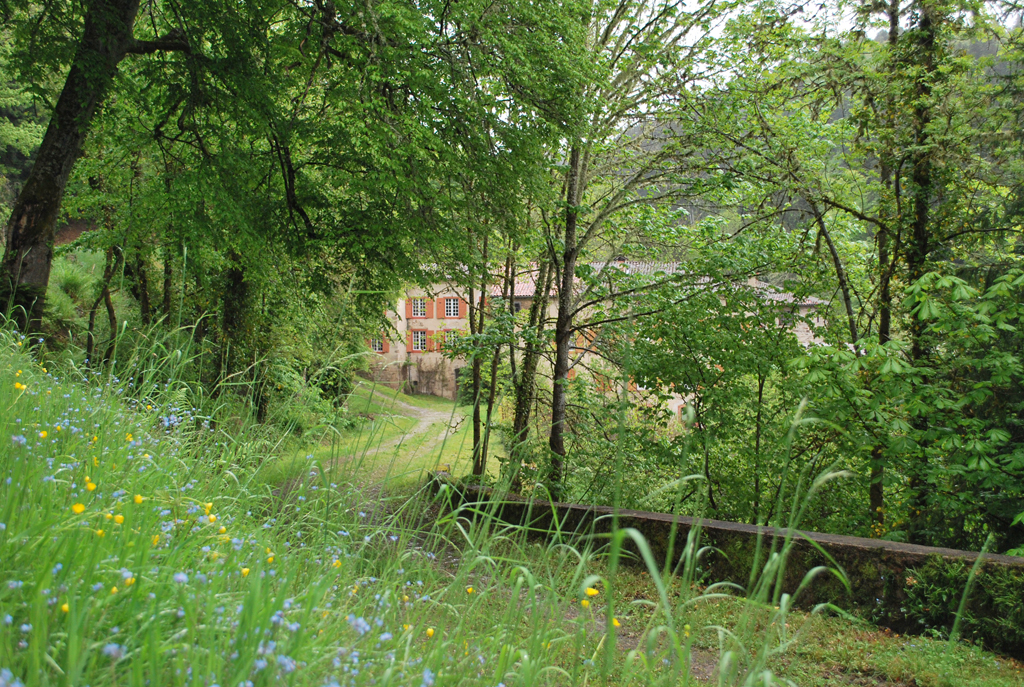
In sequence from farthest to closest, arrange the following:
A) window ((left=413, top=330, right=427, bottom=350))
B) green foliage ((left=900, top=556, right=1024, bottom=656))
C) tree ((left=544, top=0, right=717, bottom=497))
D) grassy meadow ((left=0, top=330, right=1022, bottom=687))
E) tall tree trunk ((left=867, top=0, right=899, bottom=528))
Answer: window ((left=413, top=330, right=427, bottom=350)) < tree ((left=544, top=0, right=717, bottom=497)) < tall tree trunk ((left=867, top=0, right=899, bottom=528)) < green foliage ((left=900, top=556, right=1024, bottom=656)) < grassy meadow ((left=0, top=330, right=1022, bottom=687))

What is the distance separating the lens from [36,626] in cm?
109

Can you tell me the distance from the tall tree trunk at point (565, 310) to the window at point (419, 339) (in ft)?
94.6

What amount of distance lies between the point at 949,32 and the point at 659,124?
3485 mm

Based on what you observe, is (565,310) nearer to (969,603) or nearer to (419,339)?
(969,603)

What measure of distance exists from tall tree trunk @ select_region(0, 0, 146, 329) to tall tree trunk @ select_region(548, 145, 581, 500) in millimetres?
5332

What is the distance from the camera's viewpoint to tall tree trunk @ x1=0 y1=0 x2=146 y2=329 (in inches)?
249

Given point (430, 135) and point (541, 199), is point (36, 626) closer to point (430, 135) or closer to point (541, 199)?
point (430, 135)

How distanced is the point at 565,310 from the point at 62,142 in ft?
20.3

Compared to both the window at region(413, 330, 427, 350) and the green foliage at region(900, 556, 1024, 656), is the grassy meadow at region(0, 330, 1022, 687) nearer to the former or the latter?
the green foliage at region(900, 556, 1024, 656)

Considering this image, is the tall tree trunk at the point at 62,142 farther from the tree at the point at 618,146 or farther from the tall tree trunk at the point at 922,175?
the tall tree trunk at the point at 922,175

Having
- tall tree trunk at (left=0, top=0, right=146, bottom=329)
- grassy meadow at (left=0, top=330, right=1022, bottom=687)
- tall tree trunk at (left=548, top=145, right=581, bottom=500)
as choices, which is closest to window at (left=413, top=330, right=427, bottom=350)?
tall tree trunk at (left=548, top=145, right=581, bottom=500)

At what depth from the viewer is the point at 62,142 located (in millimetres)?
6707

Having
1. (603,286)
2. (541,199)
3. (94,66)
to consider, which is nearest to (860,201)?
(603,286)

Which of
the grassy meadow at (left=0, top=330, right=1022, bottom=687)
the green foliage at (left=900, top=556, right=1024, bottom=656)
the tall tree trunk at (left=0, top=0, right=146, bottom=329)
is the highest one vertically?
the tall tree trunk at (left=0, top=0, right=146, bottom=329)
